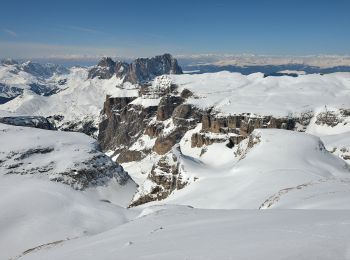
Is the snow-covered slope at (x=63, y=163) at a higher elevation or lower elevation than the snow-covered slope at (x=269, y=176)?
lower

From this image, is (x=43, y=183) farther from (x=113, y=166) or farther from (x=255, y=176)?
(x=255, y=176)

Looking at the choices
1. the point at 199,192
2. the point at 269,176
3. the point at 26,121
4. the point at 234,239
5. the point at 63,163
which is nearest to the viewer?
the point at 234,239

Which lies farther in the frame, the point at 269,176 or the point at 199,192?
the point at 199,192

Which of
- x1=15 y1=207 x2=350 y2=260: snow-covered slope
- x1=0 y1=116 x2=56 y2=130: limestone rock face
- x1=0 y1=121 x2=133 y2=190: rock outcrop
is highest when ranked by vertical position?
x1=15 y1=207 x2=350 y2=260: snow-covered slope

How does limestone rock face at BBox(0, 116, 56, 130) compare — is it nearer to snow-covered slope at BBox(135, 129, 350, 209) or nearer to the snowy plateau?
the snowy plateau

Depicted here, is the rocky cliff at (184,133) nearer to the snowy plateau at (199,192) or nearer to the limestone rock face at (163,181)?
the limestone rock face at (163,181)

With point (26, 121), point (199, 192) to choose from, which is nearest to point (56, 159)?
point (199, 192)

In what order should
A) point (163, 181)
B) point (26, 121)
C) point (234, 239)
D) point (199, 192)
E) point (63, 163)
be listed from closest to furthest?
point (234, 239) < point (199, 192) < point (163, 181) < point (63, 163) < point (26, 121)

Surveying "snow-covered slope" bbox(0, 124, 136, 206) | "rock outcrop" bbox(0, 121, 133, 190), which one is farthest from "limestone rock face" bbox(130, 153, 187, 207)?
"rock outcrop" bbox(0, 121, 133, 190)

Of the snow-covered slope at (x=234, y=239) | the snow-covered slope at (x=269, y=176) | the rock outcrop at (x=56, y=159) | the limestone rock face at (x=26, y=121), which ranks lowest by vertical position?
the limestone rock face at (x=26, y=121)

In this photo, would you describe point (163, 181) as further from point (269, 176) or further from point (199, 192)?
point (269, 176)

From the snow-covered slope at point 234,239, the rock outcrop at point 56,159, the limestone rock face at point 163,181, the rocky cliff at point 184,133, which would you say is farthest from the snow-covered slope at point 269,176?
the rock outcrop at point 56,159
